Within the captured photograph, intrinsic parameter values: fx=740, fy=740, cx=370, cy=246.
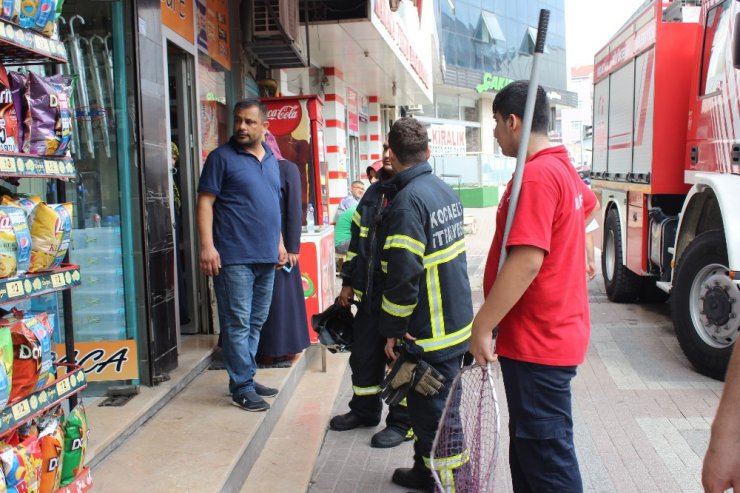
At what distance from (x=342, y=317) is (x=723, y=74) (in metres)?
3.91

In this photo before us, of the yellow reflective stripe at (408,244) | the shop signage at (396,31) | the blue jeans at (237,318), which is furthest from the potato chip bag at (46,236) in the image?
the shop signage at (396,31)

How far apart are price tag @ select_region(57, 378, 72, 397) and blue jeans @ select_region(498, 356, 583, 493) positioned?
1.60m

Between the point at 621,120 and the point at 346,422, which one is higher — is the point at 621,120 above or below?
above

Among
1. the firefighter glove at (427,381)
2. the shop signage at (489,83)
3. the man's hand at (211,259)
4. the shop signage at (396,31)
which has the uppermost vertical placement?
the shop signage at (489,83)

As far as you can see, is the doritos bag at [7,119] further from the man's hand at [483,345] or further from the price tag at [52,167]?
the man's hand at [483,345]

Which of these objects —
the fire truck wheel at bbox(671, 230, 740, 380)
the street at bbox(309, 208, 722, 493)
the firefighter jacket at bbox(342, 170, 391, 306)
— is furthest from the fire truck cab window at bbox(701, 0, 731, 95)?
the firefighter jacket at bbox(342, 170, 391, 306)

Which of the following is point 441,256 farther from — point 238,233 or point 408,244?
point 238,233

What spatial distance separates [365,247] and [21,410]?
6.98 feet

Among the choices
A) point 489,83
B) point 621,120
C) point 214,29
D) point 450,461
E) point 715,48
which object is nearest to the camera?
point 450,461

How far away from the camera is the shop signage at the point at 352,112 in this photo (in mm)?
16812

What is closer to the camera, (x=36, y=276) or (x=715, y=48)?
(x=36, y=276)

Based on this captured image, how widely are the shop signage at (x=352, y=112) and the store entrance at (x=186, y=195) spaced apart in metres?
10.7

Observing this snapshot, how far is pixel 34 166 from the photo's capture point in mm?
2416

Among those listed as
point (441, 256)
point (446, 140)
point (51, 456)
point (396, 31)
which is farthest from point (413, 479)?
point (446, 140)
